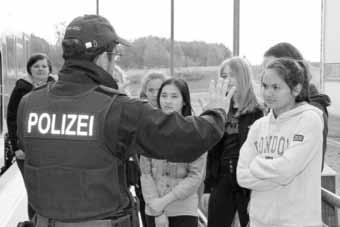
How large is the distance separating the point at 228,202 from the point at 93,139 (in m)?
1.50

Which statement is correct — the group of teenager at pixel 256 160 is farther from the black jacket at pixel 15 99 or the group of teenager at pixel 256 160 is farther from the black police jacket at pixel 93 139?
the black jacket at pixel 15 99

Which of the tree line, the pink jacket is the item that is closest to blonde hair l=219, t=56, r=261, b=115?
the pink jacket

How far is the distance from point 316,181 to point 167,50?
539 centimetres

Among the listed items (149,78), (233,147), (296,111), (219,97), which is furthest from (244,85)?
(219,97)

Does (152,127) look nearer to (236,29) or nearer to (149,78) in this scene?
(149,78)

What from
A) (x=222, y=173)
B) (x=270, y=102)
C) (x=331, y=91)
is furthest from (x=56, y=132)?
(x=331, y=91)

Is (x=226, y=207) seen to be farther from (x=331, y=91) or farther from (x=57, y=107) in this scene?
(x=331, y=91)

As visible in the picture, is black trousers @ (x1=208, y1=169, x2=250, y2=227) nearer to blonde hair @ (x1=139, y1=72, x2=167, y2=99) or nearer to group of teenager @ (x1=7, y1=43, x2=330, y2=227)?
group of teenager @ (x1=7, y1=43, x2=330, y2=227)

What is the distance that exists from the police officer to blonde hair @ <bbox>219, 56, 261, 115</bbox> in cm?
111

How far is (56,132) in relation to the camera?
192 cm

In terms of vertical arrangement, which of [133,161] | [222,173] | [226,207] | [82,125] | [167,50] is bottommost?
[226,207]

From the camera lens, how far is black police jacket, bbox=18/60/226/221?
1.85 m

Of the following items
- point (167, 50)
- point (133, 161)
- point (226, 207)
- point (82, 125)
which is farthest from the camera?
point (167, 50)

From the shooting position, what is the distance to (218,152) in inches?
126
